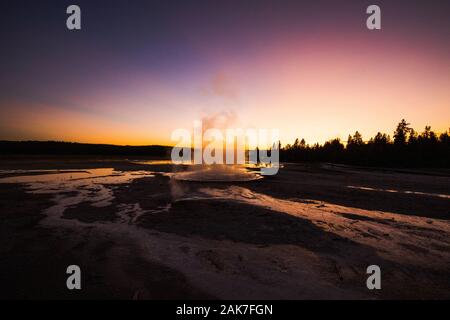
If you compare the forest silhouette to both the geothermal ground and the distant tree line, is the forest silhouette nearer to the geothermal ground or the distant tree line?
the distant tree line

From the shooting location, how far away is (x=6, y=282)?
4.80 metres

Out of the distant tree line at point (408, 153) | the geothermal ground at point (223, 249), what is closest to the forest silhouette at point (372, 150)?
the distant tree line at point (408, 153)

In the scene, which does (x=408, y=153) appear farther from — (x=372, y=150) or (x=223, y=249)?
(x=223, y=249)

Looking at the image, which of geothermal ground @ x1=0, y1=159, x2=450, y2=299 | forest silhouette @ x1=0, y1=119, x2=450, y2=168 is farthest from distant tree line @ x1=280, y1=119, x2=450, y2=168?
geothermal ground @ x1=0, y1=159, x2=450, y2=299

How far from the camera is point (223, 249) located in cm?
667

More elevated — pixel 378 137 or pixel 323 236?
pixel 378 137

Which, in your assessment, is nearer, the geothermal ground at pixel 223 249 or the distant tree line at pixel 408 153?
the geothermal ground at pixel 223 249

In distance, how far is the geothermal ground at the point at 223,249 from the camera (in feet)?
15.3

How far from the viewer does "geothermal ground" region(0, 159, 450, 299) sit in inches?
183

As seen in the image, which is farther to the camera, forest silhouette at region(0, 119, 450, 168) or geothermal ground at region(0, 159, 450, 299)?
forest silhouette at region(0, 119, 450, 168)

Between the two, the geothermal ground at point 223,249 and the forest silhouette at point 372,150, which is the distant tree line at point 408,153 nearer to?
the forest silhouette at point 372,150
